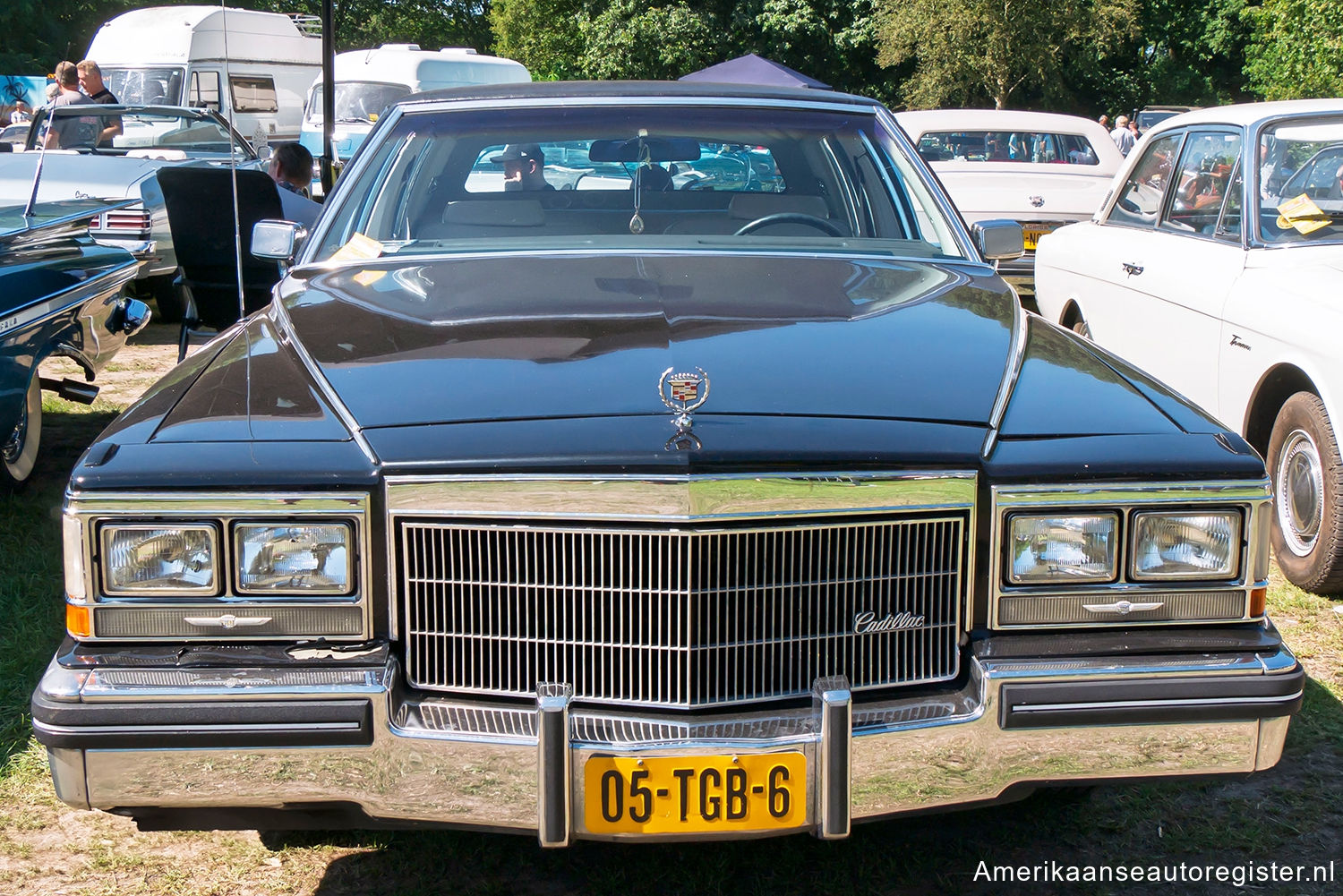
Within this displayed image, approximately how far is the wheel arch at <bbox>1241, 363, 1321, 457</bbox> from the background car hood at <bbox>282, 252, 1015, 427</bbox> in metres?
1.75

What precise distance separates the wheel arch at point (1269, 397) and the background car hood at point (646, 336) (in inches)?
68.9

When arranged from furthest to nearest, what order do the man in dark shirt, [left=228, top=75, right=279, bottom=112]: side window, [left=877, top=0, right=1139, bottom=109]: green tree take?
[left=877, top=0, right=1139, bottom=109]: green tree, [left=228, top=75, right=279, bottom=112]: side window, the man in dark shirt

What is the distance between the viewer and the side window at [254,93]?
1872 cm

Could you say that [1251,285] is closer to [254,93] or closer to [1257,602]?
[1257,602]

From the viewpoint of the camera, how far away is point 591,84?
3.73 m

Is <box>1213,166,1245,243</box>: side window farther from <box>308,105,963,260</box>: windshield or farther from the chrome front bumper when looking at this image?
the chrome front bumper

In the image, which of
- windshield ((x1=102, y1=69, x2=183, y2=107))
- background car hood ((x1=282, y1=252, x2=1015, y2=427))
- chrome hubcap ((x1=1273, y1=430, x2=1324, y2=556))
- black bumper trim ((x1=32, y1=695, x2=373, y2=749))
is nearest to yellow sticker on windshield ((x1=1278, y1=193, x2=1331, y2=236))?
chrome hubcap ((x1=1273, y1=430, x2=1324, y2=556))

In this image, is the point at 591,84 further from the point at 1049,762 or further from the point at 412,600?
the point at 1049,762

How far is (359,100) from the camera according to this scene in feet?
57.4

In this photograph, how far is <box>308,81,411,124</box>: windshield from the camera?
1730cm

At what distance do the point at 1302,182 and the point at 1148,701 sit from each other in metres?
3.38

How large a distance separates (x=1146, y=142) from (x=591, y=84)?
317 centimetres

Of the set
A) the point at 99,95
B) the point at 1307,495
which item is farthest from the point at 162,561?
the point at 99,95

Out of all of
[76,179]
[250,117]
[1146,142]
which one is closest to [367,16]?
[250,117]
